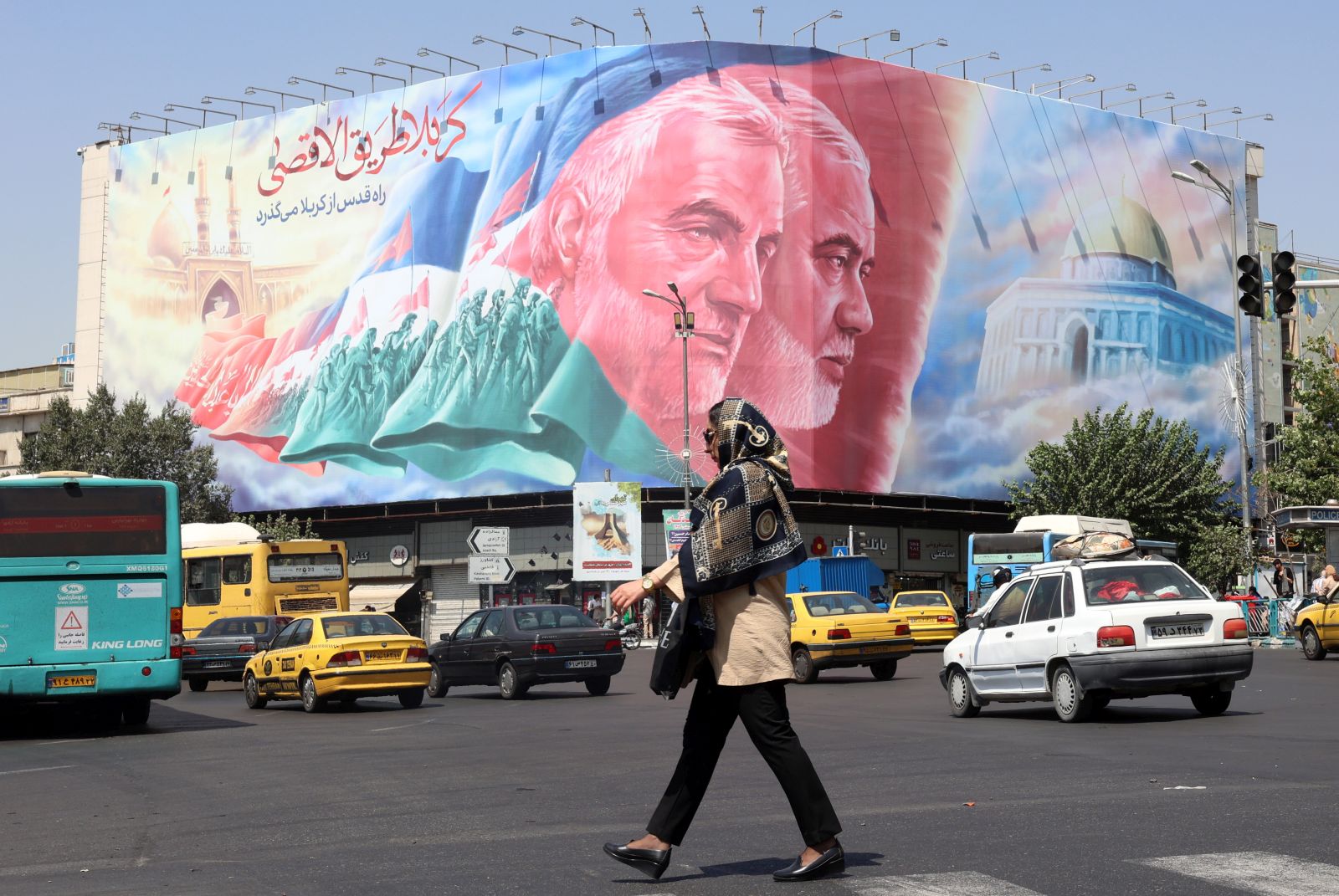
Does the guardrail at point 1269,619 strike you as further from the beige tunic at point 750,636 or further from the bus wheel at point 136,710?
the beige tunic at point 750,636

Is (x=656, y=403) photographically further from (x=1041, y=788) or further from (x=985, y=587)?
(x=1041, y=788)

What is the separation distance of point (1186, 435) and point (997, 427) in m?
7.71

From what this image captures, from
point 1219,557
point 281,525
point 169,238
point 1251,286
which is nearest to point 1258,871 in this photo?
point 1251,286

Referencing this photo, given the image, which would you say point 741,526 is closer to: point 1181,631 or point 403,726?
point 1181,631

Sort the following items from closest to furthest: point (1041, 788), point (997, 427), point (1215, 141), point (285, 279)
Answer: point (1041, 788), point (997, 427), point (285, 279), point (1215, 141)

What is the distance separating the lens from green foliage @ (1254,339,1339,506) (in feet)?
150

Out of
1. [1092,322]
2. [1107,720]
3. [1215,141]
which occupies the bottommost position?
[1107,720]

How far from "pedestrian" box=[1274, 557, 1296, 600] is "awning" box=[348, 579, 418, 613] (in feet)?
121

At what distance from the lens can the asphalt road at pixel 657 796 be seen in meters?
6.78

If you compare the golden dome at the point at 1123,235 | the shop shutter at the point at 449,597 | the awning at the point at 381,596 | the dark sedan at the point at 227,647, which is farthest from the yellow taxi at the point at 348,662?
the golden dome at the point at 1123,235

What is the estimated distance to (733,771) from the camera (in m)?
11.5

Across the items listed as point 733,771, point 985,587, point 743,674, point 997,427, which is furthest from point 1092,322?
point 743,674

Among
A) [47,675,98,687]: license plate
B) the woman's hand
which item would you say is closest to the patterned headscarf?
the woman's hand

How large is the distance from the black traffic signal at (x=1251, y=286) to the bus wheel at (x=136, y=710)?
48.1ft
